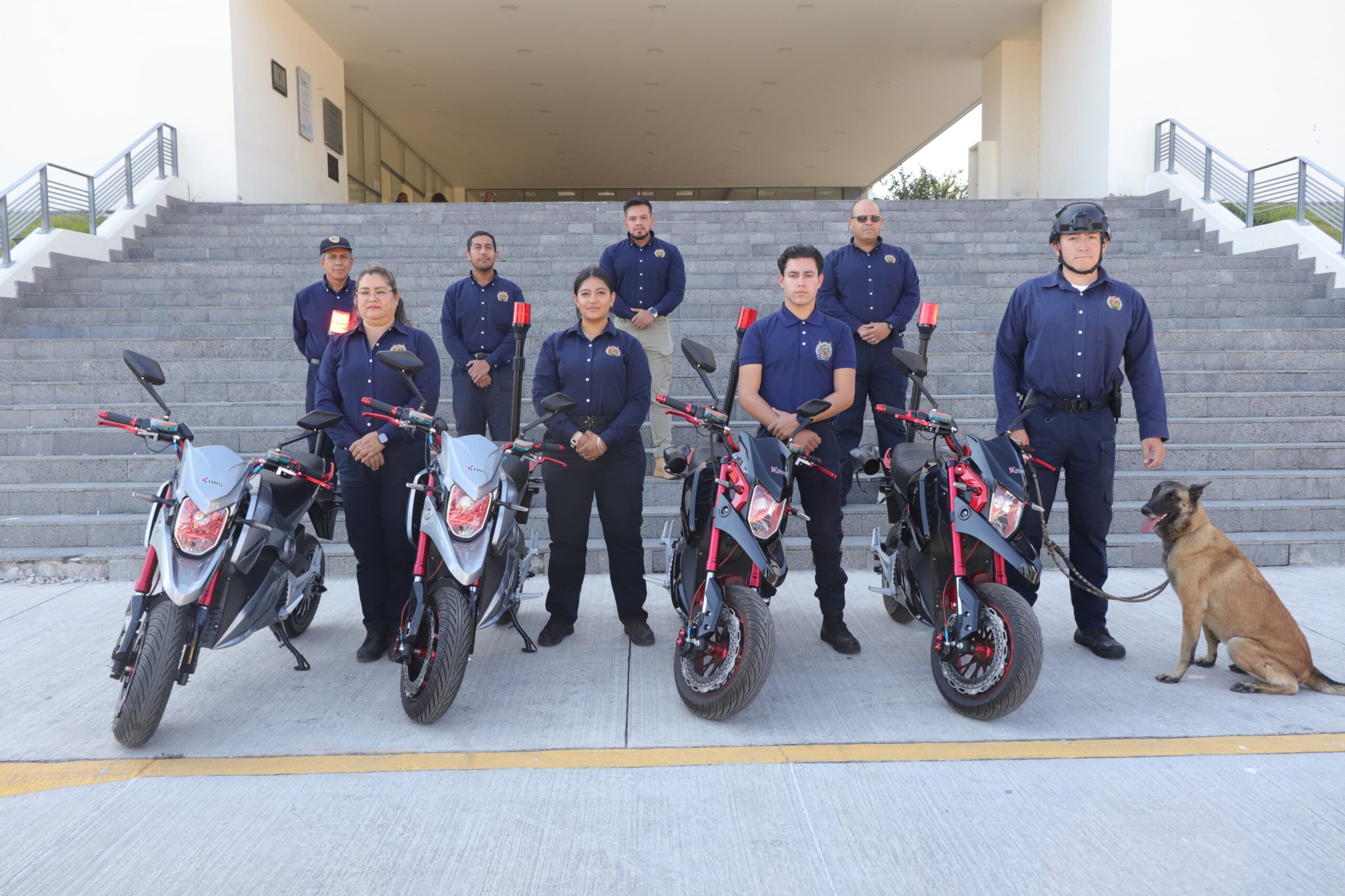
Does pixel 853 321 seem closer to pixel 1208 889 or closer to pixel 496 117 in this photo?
pixel 1208 889

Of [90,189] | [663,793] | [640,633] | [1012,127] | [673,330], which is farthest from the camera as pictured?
[1012,127]

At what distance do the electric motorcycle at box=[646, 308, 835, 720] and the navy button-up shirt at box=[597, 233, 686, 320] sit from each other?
2487 mm

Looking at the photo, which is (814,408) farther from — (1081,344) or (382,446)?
(382,446)

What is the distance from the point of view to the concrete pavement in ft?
7.93

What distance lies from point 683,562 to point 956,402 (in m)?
3.87

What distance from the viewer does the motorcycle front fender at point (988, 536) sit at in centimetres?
337

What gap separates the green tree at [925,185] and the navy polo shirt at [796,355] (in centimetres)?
2287

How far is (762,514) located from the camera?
138 inches

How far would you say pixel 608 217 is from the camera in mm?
11312

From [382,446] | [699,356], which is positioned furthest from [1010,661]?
[382,446]

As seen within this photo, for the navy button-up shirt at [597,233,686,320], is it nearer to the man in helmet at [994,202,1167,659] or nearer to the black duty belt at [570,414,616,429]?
the black duty belt at [570,414,616,429]

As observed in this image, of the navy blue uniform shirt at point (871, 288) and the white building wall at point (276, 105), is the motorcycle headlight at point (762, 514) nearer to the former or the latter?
the navy blue uniform shirt at point (871, 288)

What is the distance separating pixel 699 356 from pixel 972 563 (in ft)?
4.18

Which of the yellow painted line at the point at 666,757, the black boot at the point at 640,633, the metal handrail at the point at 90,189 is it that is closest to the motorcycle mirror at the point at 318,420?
the yellow painted line at the point at 666,757
